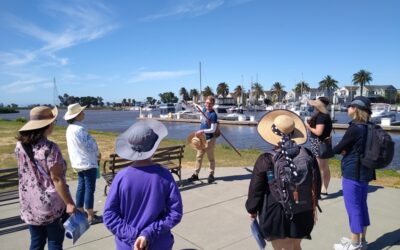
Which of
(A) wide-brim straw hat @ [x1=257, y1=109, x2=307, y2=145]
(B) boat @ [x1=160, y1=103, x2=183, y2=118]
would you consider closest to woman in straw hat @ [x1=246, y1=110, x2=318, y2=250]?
(A) wide-brim straw hat @ [x1=257, y1=109, x2=307, y2=145]

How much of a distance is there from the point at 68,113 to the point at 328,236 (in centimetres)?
416

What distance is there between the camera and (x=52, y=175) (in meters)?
3.13

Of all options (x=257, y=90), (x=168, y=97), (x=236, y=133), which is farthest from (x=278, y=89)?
(x=236, y=133)

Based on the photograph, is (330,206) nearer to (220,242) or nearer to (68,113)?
(220,242)

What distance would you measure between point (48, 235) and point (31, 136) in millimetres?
975

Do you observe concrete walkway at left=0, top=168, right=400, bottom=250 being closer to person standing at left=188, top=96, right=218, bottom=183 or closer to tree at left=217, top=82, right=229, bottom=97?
person standing at left=188, top=96, right=218, bottom=183

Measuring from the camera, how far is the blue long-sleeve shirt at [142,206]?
2.45 meters

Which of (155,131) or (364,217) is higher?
(155,131)

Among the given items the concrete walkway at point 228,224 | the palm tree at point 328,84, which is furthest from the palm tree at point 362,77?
the concrete walkway at point 228,224

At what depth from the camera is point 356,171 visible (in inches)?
161

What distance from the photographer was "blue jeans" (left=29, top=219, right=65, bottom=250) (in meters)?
3.25

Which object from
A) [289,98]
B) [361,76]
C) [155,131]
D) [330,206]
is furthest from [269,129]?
[289,98]

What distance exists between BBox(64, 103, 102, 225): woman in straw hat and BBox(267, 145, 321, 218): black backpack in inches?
118

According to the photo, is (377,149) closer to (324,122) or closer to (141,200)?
(324,122)
